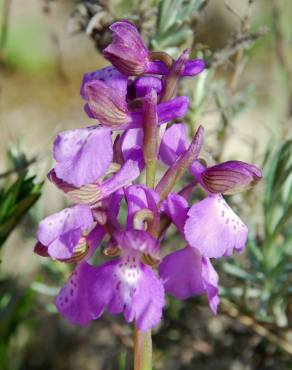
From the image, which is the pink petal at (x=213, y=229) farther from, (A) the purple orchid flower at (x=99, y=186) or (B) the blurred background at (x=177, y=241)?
(B) the blurred background at (x=177, y=241)

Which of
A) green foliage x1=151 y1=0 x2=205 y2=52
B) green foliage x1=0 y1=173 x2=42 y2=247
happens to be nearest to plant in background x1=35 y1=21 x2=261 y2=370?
green foliage x1=0 y1=173 x2=42 y2=247

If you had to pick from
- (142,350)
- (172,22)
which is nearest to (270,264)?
(172,22)

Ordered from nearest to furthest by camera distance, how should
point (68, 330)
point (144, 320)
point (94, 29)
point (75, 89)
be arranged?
point (144, 320) → point (94, 29) → point (68, 330) → point (75, 89)

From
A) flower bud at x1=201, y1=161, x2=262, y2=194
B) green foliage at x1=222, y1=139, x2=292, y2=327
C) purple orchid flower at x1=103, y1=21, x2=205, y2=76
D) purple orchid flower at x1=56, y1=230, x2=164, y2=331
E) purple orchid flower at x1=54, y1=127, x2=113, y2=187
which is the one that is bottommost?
green foliage at x1=222, y1=139, x2=292, y2=327

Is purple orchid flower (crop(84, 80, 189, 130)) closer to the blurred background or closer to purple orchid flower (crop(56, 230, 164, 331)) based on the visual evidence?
purple orchid flower (crop(56, 230, 164, 331))

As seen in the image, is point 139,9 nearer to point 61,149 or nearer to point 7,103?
point 61,149

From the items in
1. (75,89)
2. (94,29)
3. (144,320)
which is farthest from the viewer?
(75,89)

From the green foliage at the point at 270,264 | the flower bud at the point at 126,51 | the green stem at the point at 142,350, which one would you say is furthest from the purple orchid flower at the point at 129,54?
the green foliage at the point at 270,264

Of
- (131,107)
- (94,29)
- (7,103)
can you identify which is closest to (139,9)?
(94,29)
